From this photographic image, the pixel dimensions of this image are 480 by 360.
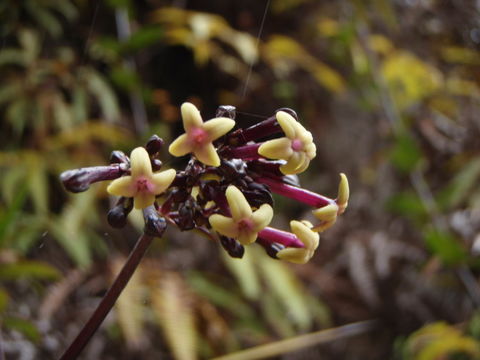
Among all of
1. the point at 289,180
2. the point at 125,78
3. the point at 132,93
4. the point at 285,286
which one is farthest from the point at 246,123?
the point at 289,180

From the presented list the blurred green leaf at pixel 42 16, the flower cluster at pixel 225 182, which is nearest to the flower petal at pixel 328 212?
the flower cluster at pixel 225 182

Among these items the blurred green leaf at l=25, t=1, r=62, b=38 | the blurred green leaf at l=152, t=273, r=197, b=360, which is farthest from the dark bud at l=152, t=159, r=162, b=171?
the blurred green leaf at l=25, t=1, r=62, b=38

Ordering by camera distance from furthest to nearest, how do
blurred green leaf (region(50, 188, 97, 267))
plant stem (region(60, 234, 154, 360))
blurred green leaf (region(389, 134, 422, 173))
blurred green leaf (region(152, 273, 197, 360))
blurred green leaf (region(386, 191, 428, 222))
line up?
1. blurred green leaf (region(386, 191, 428, 222))
2. blurred green leaf (region(389, 134, 422, 173))
3. blurred green leaf (region(50, 188, 97, 267))
4. blurred green leaf (region(152, 273, 197, 360))
5. plant stem (region(60, 234, 154, 360))

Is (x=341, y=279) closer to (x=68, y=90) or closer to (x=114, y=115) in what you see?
(x=114, y=115)

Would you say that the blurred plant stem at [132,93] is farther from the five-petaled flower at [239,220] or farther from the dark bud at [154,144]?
the five-petaled flower at [239,220]

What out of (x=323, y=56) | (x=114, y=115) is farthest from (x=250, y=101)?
(x=114, y=115)

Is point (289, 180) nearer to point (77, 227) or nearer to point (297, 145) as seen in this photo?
point (297, 145)

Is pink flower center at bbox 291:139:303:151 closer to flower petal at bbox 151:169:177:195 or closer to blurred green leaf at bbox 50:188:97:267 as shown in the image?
flower petal at bbox 151:169:177:195
